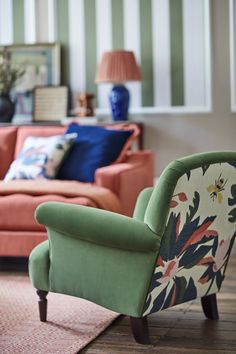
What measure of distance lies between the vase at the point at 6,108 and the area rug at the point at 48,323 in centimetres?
246

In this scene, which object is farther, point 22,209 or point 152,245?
point 22,209

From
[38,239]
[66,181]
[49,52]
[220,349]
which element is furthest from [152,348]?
[49,52]

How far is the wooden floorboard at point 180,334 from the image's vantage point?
318 centimetres

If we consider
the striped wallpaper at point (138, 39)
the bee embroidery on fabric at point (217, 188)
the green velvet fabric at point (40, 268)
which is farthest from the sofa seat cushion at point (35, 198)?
the striped wallpaper at point (138, 39)

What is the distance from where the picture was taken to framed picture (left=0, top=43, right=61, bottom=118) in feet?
22.0

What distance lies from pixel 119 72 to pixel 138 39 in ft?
1.65

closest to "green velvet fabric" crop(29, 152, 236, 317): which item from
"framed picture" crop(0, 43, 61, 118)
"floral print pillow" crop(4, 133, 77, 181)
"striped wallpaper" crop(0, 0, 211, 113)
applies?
"floral print pillow" crop(4, 133, 77, 181)

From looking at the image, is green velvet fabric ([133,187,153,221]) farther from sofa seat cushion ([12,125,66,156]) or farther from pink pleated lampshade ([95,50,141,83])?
pink pleated lampshade ([95,50,141,83])

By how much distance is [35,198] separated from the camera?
451cm

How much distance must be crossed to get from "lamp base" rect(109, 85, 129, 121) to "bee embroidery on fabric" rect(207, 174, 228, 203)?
311cm

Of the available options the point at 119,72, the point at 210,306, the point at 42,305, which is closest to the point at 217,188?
the point at 210,306

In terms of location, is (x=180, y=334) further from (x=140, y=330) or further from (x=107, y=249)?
(x=107, y=249)

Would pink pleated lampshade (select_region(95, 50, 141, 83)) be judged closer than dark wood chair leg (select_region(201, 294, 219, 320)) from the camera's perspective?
No

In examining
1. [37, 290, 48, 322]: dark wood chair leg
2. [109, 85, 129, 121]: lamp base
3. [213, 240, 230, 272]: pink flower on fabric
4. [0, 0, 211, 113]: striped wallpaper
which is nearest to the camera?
[213, 240, 230, 272]: pink flower on fabric
